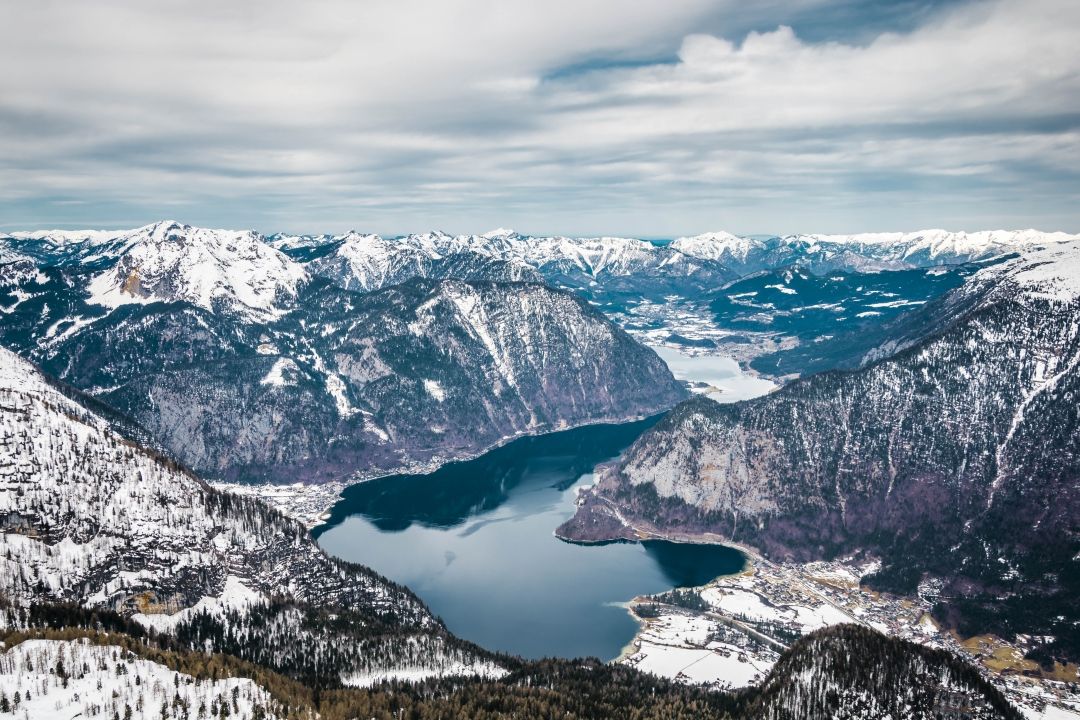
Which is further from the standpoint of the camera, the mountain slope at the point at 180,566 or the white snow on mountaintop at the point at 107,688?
the mountain slope at the point at 180,566

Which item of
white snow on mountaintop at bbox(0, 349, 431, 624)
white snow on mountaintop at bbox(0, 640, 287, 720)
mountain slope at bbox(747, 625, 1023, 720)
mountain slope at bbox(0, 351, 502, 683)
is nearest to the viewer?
white snow on mountaintop at bbox(0, 640, 287, 720)

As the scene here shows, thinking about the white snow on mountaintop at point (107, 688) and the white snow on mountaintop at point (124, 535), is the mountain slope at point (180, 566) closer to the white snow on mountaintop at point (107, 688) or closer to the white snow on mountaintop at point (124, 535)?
the white snow on mountaintop at point (124, 535)

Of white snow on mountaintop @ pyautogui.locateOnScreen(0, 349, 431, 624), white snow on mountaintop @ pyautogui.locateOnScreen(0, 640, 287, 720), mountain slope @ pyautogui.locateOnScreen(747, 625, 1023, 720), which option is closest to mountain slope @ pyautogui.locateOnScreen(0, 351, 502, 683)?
white snow on mountaintop @ pyautogui.locateOnScreen(0, 349, 431, 624)

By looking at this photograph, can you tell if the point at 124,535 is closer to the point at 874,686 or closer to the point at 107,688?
the point at 107,688

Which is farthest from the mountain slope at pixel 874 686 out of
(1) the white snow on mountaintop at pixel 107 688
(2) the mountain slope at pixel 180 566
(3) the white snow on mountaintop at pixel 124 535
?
(3) the white snow on mountaintop at pixel 124 535

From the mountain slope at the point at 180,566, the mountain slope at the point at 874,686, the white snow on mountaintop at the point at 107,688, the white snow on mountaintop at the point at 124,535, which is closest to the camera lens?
the white snow on mountaintop at the point at 107,688

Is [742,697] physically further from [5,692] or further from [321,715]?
[5,692]

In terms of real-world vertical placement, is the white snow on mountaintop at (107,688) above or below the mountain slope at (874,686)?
above

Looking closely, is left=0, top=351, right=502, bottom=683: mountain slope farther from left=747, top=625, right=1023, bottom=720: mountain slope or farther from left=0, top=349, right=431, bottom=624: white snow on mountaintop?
left=747, top=625, right=1023, bottom=720: mountain slope

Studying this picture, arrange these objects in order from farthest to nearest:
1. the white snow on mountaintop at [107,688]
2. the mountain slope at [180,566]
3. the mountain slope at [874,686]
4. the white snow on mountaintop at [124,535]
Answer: the white snow on mountaintop at [124,535] < the mountain slope at [180,566] < the mountain slope at [874,686] < the white snow on mountaintop at [107,688]

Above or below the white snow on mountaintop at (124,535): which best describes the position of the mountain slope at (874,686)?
below
